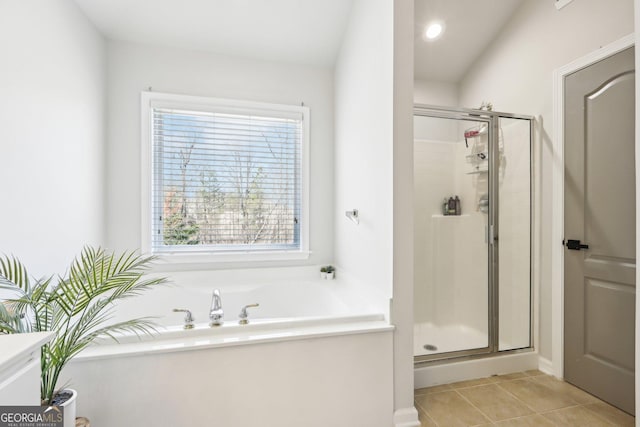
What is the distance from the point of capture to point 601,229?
6.39ft

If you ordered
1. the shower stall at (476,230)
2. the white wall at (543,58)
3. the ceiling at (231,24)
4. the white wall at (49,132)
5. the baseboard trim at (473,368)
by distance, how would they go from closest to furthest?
the white wall at (49,132)
the white wall at (543,58)
the baseboard trim at (473,368)
the ceiling at (231,24)
the shower stall at (476,230)

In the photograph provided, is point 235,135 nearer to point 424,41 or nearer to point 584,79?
point 424,41

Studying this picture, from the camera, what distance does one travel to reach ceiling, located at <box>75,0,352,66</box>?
2207 millimetres

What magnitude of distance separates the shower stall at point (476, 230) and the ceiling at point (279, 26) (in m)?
0.83

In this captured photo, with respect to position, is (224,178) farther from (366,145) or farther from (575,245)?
(575,245)

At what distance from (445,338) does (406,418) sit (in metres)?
0.78

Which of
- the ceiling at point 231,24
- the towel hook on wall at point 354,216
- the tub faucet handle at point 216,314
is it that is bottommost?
the tub faucet handle at point 216,314

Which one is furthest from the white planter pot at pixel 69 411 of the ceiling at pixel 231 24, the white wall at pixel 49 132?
the ceiling at pixel 231 24

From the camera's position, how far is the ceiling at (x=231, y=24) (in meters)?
2.21

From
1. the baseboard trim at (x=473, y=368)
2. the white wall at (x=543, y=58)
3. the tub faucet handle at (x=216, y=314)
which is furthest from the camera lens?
the baseboard trim at (x=473, y=368)

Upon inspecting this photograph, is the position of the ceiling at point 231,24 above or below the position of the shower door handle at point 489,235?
above

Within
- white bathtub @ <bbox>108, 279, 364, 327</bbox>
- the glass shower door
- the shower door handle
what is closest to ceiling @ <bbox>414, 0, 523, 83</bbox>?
the glass shower door

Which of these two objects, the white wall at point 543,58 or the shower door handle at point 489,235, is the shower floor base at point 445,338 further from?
the shower door handle at point 489,235

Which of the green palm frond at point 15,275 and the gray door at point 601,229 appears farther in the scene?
the gray door at point 601,229
